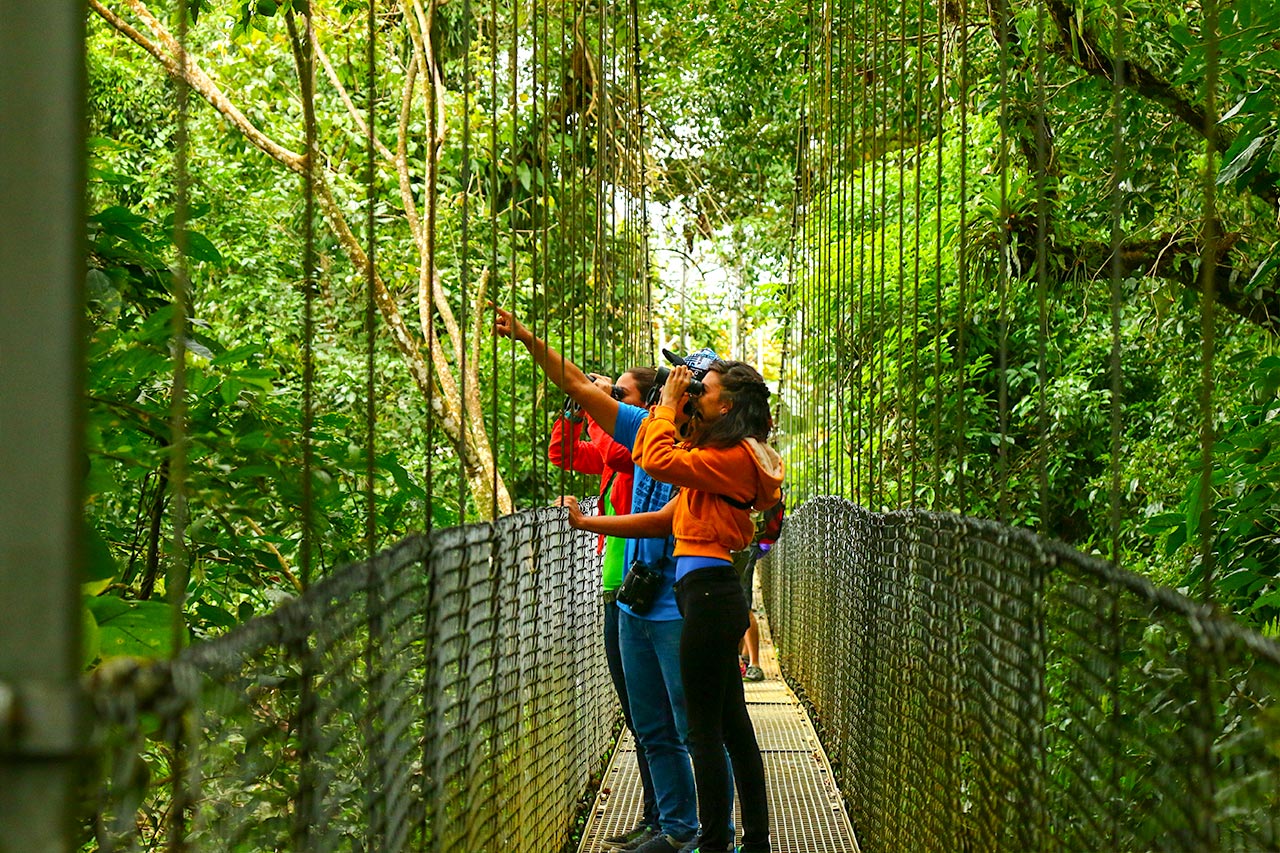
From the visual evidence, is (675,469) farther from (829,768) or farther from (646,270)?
(646,270)

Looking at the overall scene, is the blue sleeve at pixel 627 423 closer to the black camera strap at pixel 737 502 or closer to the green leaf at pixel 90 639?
the black camera strap at pixel 737 502

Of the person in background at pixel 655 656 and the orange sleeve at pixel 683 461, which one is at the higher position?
the orange sleeve at pixel 683 461

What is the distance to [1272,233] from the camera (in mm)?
3486

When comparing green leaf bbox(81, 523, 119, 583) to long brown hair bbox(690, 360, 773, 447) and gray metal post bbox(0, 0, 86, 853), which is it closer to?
gray metal post bbox(0, 0, 86, 853)

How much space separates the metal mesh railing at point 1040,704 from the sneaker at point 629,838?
48 centimetres

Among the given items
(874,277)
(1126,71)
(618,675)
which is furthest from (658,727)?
(874,277)

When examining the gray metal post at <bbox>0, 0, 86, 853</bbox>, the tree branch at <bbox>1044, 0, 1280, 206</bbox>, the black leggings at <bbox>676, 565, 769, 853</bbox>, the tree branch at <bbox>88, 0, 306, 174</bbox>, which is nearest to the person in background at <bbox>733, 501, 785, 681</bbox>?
the black leggings at <bbox>676, 565, 769, 853</bbox>

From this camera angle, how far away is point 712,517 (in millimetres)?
2779

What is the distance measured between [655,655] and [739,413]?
57 centimetres

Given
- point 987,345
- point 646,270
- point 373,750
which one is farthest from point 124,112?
point 373,750

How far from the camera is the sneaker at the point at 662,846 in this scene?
117 inches

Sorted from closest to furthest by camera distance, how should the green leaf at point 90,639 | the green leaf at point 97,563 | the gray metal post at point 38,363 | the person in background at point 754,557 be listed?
the gray metal post at point 38,363, the green leaf at point 90,639, the green leaf at point 97,563, the person in background at point 754,557

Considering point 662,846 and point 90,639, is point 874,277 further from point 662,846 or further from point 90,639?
point 90,639

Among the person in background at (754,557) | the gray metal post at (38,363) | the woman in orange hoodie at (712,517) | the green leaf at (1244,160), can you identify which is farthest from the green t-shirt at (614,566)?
the gray metal post at (38,363)
